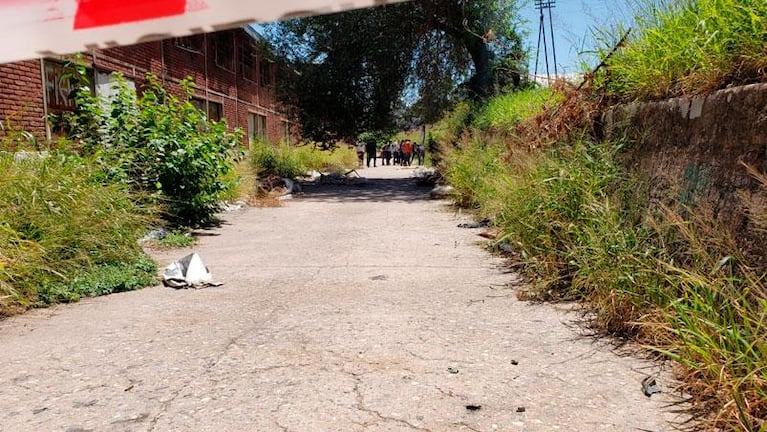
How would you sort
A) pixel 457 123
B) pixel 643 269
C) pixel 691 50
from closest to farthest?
pixel 643 269 < pixel 691 50 < pixel 457 123

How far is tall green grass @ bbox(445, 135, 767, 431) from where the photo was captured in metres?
2.35

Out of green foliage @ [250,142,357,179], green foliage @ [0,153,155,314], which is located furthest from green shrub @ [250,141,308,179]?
green foliage @ [0,153,155,314]

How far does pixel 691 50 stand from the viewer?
3740mm

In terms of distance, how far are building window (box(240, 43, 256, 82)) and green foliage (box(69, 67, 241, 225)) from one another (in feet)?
49.0

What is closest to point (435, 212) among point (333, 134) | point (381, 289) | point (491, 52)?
point (381, 289)

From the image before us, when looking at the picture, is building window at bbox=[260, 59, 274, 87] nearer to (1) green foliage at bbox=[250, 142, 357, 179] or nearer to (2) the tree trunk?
(1) green foliage at bbox=[250, 142, 357, 179]

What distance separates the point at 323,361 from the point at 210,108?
17371mm

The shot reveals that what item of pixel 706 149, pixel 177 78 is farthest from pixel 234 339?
pixel 177 78

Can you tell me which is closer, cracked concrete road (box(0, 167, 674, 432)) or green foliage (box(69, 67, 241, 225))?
cracked concrete road (box(0, 167, 674, 432))

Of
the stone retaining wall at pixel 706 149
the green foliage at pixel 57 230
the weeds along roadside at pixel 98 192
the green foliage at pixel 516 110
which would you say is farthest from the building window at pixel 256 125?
the stone retaining wall at pixel 706 149

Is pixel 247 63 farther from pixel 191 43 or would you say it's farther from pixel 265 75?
pixel 191 43

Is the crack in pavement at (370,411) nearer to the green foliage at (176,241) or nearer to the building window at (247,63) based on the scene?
→ the green foliage at (176,241)

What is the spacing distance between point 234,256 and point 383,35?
12191mm

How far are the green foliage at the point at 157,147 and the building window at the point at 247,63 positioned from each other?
14.9 m
